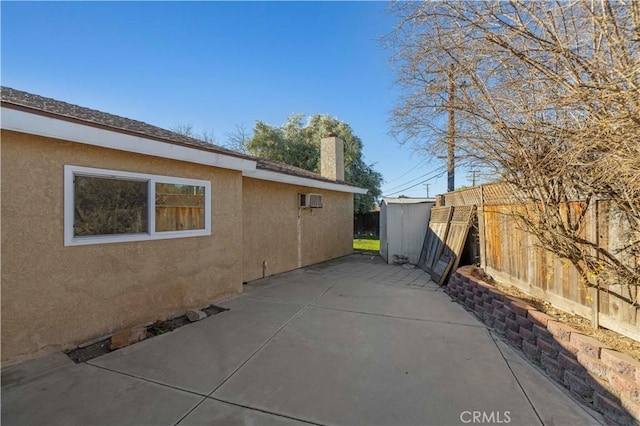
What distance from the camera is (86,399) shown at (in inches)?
112

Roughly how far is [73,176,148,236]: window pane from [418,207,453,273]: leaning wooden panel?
8.38m

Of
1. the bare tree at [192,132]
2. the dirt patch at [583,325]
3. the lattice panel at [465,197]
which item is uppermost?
the bare tree at [192,132]

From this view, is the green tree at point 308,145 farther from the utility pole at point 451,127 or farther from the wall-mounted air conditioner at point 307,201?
the utility pole at point 451,127

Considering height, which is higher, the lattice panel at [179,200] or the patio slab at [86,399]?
the lattice panel at [179,200]

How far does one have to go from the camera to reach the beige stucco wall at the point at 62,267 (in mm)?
3473

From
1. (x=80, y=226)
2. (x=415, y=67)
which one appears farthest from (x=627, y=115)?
(x=80, y=226)

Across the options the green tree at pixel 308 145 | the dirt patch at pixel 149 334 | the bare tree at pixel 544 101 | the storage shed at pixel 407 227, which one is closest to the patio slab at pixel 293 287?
the dirt patch at pixel 149 334

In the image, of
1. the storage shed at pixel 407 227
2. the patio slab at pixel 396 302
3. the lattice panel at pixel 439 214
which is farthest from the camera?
the storage shed at pixel 407 227

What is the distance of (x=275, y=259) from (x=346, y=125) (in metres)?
17.1

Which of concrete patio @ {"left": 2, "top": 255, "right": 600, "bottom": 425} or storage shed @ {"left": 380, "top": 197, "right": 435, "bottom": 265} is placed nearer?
concrete patio @ {"left": 2, "top": 255, "right": 600, "bottom": 425}

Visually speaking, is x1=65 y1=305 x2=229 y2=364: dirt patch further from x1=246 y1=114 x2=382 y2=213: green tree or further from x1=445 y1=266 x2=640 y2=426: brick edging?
x1=246 y1=114 x2=382 y2=213: green tree

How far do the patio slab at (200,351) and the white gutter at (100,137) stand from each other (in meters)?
3.12

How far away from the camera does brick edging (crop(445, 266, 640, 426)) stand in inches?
102

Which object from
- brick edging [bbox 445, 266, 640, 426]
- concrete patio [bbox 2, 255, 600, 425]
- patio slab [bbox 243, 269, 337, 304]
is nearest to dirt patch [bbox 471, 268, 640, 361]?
brick edging [bbox 445, 266, 640, 426]
